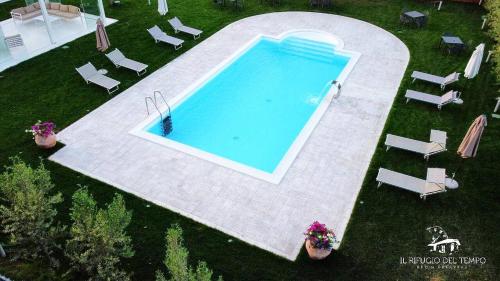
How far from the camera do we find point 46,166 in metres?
11.8

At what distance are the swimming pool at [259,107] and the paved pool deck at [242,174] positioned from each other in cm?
48

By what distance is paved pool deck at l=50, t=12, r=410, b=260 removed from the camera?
33.7ft

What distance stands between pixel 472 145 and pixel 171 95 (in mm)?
10656

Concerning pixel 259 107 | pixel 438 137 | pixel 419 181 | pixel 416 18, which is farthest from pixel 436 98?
pixel 416 18

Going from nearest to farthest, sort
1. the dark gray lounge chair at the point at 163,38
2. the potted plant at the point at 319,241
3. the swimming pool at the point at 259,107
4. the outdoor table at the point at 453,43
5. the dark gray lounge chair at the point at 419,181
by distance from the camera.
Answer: the potted plant at the point at 319,241, the dark gray lounge chair at the point at 419,181, the swimming pool at the point at 259,107, the outdoor table at the point at 453,43, the dark gray lounge chair at the point at 163,38

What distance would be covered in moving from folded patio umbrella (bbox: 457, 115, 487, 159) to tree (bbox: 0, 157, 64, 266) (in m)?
11.0

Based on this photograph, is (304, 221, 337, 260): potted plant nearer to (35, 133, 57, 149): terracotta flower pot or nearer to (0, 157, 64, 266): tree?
(0, 157, 64, 266): tree

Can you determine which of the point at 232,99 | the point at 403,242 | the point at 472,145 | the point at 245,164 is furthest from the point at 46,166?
the point at 472,145

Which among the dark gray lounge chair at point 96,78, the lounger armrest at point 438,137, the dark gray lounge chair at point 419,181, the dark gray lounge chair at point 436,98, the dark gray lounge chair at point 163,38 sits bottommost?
the dark gray lounge chair at point 419,181

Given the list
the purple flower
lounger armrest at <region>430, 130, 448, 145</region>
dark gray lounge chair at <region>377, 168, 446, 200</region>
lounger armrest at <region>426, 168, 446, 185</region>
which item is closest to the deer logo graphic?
dark gray lounge chair at <region>377, 168, 446, 200</region>

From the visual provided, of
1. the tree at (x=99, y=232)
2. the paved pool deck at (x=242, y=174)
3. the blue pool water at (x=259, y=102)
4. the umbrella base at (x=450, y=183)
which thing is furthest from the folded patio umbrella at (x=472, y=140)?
the tree at (x=99, y=232)

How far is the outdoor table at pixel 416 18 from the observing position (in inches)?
813

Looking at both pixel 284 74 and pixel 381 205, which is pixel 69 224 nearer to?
pixel 381 205

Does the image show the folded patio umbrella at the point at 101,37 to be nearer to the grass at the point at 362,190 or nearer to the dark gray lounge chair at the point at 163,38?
the grass at the point at 362,190
